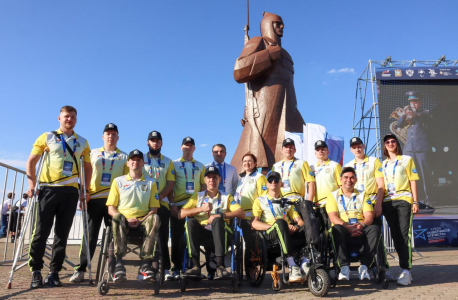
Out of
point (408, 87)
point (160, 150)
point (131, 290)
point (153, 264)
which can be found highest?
point (408, 87)

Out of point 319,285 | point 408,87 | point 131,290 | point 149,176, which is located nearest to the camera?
point 319,285

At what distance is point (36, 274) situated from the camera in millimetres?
3711

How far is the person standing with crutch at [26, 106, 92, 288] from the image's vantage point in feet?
12.4

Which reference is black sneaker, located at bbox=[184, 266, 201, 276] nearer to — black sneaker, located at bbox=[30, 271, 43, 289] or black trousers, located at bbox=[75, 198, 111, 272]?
black trousers, located at bbox=[75, 198, 111, 272]

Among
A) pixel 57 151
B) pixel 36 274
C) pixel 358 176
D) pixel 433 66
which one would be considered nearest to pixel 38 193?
pixel 57 151

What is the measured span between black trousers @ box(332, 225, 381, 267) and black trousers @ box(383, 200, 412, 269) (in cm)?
55

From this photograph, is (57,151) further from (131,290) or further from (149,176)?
(131,290)

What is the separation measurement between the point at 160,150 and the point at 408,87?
39.9ft

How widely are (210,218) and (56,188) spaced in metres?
1.53

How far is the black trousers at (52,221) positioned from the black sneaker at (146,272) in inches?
36.5

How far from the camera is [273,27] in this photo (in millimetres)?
10625

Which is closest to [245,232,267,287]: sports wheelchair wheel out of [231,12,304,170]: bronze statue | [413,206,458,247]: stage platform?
[231,12,304,170]: bronze statue

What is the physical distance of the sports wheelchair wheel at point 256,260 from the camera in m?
3.88

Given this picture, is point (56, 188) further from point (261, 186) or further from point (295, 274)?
point (295, 274)
